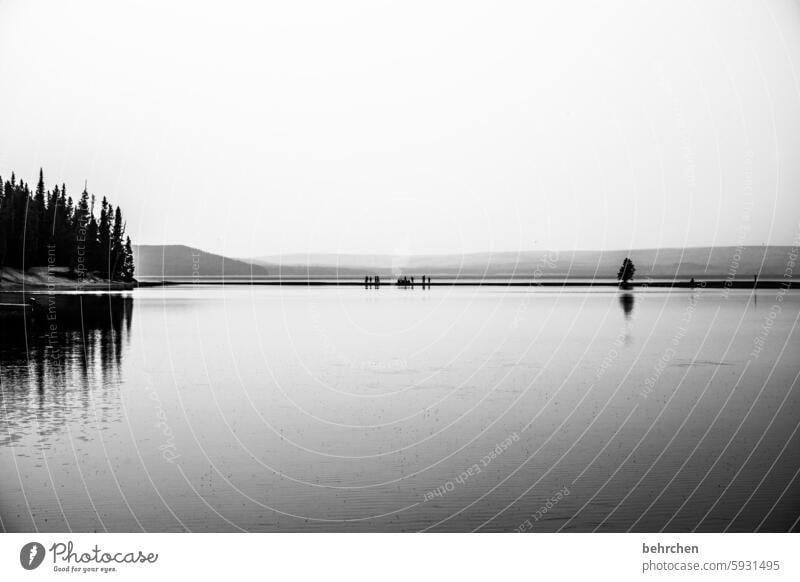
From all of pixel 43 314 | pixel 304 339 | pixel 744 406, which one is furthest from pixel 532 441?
pixel 43 314

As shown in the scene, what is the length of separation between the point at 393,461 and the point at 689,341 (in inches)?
1557

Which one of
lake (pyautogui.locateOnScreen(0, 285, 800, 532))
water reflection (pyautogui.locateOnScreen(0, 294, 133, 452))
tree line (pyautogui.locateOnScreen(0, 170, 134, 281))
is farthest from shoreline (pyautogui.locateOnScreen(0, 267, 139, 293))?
lake (pyautogui.locateOnScreen(0, 285, 800, 532))

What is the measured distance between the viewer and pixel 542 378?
35531 mm

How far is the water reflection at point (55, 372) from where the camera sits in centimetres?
2555

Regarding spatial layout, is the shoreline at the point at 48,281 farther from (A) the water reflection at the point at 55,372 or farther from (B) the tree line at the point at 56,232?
(A) the water reflection at the point at 55,372

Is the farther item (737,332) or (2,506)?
(737,332)

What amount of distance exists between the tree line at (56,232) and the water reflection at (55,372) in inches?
3025

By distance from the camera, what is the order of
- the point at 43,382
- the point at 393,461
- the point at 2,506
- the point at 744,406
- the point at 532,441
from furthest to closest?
the point at 43,382 < the point at 744,406 < the point at 532,441 < the point at 393,461 < the point at 2,506

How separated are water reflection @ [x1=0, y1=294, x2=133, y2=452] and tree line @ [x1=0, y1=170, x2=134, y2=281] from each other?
252 ft

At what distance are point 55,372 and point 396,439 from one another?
64.7 ft

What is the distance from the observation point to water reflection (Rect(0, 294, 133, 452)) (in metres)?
25.5

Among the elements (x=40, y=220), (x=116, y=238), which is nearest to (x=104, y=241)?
(x=116, y=238)

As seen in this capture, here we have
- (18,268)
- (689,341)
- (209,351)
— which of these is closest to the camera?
(209,351)

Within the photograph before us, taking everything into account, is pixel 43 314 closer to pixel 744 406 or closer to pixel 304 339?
pixel 304 339
